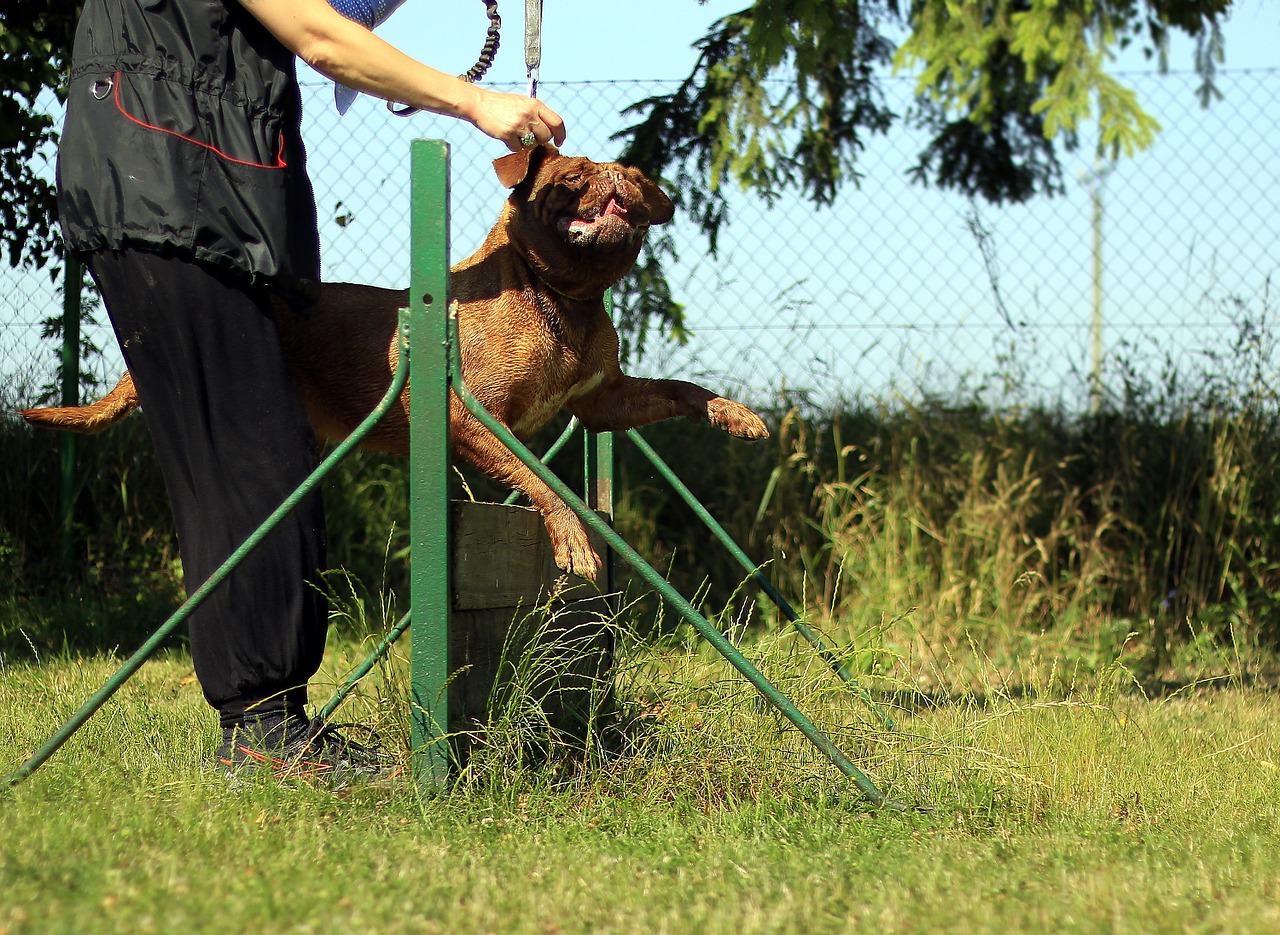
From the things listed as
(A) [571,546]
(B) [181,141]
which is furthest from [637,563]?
(B) [181,141]

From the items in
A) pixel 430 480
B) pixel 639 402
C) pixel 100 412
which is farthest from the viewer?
pixel 639 402

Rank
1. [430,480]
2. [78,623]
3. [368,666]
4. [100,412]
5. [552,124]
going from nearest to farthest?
[430,480], [552,124], [100,412], [368,666], [78,623]

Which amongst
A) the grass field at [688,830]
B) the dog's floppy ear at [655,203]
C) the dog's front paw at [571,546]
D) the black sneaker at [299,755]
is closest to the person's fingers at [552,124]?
the dog's floppy ear at [655,203]

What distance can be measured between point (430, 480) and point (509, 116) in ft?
2.56

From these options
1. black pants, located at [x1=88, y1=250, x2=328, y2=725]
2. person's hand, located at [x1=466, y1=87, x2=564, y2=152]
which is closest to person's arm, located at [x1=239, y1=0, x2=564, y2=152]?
person's hand, located at [x1=466, y1=87, x2=564, y2=152]

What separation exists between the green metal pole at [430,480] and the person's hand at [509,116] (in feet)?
0.34

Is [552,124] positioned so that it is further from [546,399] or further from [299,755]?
[299,755]

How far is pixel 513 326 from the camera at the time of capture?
2.75 m

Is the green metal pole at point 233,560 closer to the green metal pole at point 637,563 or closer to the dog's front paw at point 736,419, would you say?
the green metal pole at point 637,563

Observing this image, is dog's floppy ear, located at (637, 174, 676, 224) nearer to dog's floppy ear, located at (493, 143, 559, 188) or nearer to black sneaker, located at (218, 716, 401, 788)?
dog's floppy ear, located at (493, 143, 559, 188)

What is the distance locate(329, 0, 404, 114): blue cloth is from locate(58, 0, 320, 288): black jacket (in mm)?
216

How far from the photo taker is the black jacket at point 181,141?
242cm

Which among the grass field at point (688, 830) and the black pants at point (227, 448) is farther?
the black pants at point (227, 448)

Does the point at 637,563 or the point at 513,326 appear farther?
the point at 513,326
